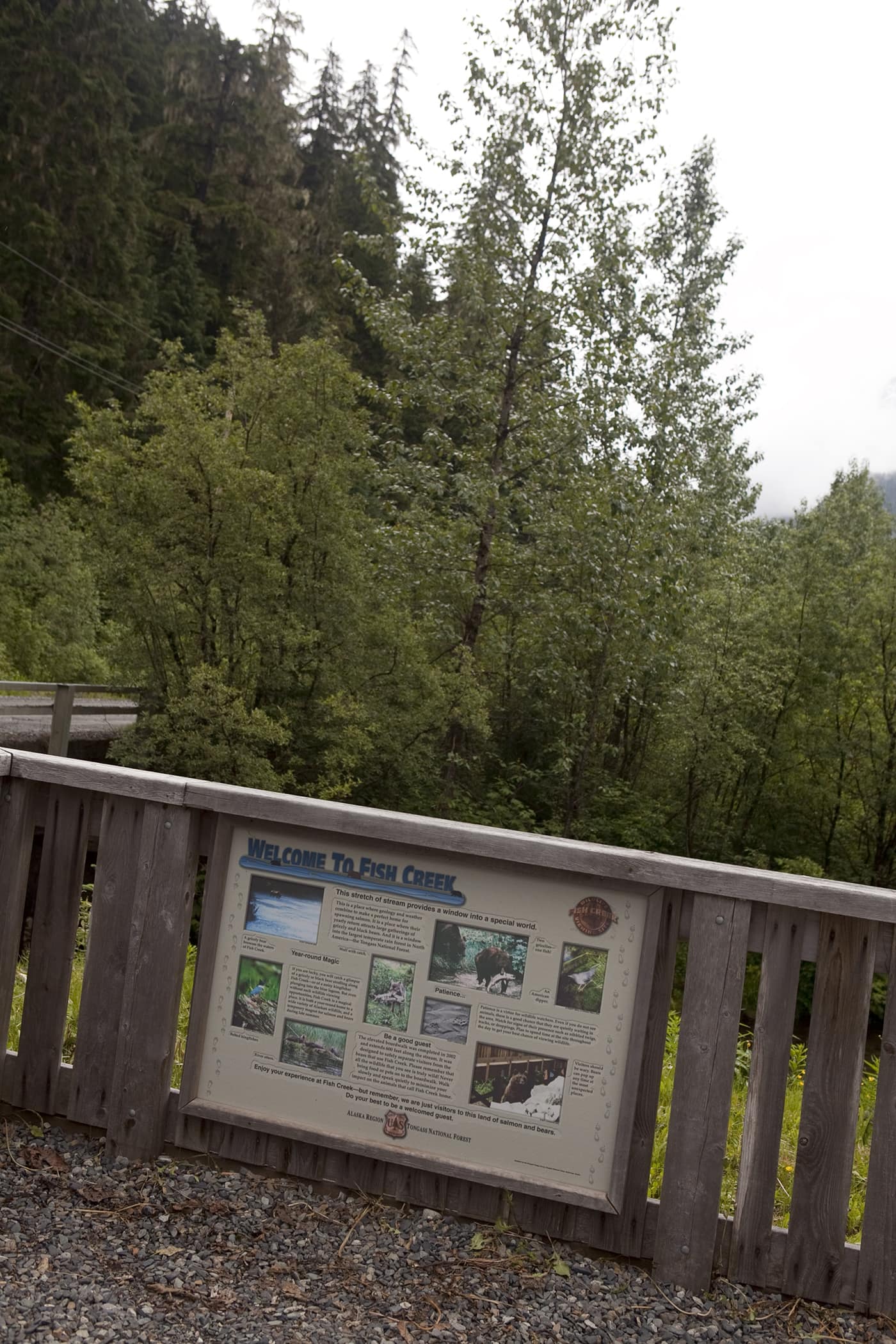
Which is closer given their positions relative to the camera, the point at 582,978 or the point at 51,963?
the point at 582,978

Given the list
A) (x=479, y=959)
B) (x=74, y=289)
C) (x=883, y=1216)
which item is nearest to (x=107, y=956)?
(x=479, y=959)

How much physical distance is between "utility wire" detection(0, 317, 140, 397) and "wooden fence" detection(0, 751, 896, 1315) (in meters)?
27.1

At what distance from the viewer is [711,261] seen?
26.0 meters

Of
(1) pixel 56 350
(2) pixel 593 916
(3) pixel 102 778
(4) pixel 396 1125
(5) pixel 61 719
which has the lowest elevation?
(5) pixel 61 719

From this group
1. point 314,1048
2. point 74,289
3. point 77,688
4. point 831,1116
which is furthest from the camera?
point 74,289

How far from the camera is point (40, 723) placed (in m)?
Result: 17.6

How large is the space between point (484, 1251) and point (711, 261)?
2618cm

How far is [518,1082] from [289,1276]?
0.75 m

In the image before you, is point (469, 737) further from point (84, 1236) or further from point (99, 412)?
point (84, 1236)

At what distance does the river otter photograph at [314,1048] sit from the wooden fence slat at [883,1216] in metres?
1.45

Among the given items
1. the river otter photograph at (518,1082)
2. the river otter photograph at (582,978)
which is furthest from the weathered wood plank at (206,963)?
the river otter photograph at (582,978)

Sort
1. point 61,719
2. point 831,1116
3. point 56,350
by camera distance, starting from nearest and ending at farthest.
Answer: point 831,1116 < point 61,719 < point 56,350

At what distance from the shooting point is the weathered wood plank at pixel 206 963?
10.7ft

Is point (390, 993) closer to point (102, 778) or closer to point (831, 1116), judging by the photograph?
point (102, 778)
